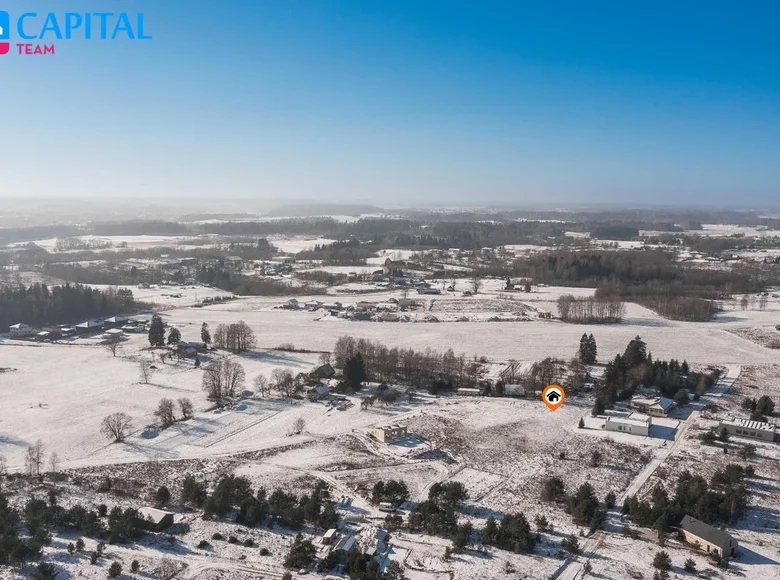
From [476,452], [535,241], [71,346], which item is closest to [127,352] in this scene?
[71,346]

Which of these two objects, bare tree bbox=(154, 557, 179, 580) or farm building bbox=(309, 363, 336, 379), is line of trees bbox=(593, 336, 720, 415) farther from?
bare tree bbox=(154, 557, 179, 580)

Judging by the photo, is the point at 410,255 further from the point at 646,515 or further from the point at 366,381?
the point at 646,515

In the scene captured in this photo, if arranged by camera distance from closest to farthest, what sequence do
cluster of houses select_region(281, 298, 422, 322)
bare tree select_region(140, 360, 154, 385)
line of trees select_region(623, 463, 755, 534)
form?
line of trees select_region(623, 463, 755, 534), bare tree select_region(140, 360, 154, 385), cluster of houses select_region(281, 298, 422, 322)

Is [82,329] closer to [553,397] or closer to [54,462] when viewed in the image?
[54,462]

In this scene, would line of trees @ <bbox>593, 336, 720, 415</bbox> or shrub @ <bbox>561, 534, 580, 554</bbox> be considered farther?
line of trees @ <bbox>593, 336, 720, 415</bbox>

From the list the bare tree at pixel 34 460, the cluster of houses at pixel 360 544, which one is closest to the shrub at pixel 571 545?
the cluster of houses at pixel 360 544

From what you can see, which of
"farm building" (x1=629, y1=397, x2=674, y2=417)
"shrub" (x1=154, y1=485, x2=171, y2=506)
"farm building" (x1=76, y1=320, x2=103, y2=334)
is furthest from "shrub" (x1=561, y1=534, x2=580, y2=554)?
"farm building" (x1=76, y1=320, x2=103, y2=334)
